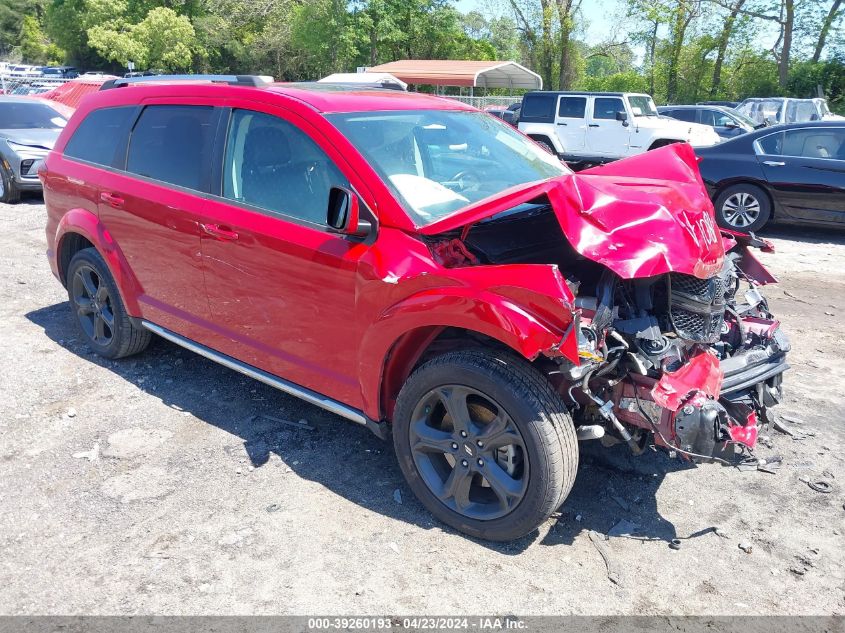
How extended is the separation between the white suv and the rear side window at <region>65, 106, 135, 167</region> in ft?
39.0

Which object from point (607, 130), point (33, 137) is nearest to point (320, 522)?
point (33, 137)

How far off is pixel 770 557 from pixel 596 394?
1063mm

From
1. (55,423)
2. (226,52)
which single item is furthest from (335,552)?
(226,52)

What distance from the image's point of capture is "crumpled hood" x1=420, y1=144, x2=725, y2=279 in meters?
2.87

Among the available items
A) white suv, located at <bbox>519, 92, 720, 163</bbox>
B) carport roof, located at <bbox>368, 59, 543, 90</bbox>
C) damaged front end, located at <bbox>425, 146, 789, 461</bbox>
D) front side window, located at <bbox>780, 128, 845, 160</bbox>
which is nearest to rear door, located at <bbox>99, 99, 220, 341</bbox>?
damaged front end, located at <bbox>425, 146, 789, 461</bbox>

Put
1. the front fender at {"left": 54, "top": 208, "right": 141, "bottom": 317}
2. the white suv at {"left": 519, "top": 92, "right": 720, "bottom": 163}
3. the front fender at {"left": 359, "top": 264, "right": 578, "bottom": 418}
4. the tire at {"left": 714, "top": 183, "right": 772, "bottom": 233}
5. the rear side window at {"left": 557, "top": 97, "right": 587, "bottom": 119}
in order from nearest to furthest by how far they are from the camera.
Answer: the front fender at {"left": 359, "top": 264, "right": 578, "bottom": 418}
the front fender at {"left": 54, "top": 208, "right": 141, "bottom": 317}
the tire at {"left": 714, "top": 183, "right": 772, "bottom": 233}
the white suv at {"left": 519, "top": 92, "right": 720, "bottom": 163}
the rear side window at {"left": 557, "top": 97, "right": 587, "bottom": 119}

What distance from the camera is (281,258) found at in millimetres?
3459

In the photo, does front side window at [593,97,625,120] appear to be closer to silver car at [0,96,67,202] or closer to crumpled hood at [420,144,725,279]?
silver car at [0,96,67,202]

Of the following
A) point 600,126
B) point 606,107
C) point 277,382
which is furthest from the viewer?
point 600,126

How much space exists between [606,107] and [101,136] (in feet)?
41.6

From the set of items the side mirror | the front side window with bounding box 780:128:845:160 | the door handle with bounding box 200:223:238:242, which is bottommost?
the door handle with bounding box 200:223:238:242

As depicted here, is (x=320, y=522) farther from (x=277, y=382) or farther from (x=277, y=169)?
(x=277, y=169)

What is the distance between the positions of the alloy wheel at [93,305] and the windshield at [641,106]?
12959mm

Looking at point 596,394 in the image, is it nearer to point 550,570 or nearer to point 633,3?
point 550,570
